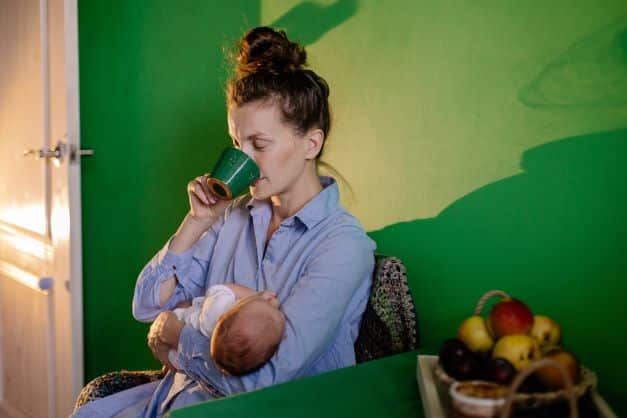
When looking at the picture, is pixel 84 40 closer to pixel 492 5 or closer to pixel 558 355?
pixel 492 5

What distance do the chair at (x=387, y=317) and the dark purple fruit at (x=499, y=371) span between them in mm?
473

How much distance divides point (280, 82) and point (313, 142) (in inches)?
6.0

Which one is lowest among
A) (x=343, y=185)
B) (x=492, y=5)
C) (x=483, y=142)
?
(x=343, y=185)

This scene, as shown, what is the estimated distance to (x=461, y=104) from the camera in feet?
4.93

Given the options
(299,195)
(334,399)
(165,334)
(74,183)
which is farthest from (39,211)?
(334,399)

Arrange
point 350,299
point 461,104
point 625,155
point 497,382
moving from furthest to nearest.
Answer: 1. point 461,104
2. point 350,299
3. point 625,155
4. point 497,382

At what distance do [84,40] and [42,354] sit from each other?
4.18ft

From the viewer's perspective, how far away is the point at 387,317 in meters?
1.41

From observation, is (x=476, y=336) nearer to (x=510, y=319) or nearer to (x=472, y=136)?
(x=510, y=319)

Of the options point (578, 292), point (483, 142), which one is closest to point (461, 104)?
point (483, 142)

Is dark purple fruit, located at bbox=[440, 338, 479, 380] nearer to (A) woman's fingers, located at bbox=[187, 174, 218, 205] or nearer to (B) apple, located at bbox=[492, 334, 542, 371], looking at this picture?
(B) apple, located at bbox=[492, 334, 542, 371]

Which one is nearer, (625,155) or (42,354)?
(625,155)

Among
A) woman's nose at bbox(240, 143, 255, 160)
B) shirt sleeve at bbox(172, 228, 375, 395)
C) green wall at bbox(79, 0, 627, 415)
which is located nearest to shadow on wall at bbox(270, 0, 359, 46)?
green wall at bbox(79, 0, 627, 415)

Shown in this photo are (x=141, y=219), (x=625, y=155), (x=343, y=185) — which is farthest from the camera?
(x=141, y=219)
